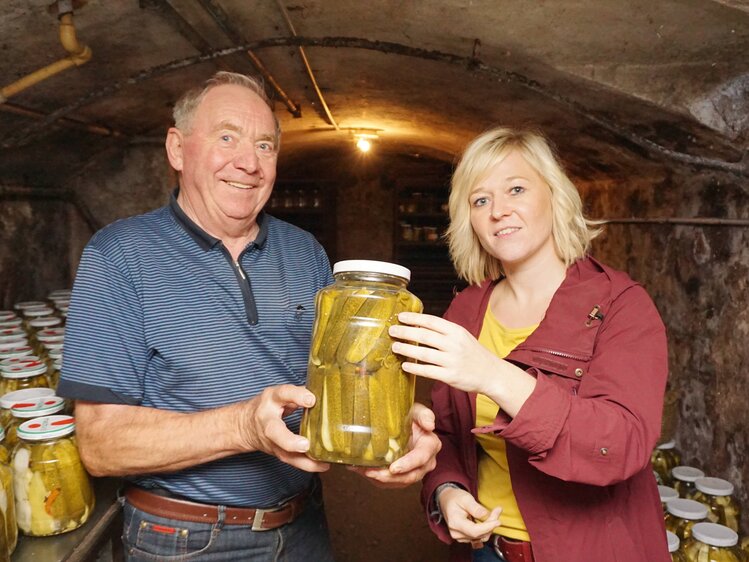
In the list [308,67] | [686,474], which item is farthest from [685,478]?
[308,67]

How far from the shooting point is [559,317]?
1.39m

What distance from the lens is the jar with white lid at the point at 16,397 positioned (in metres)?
1.70

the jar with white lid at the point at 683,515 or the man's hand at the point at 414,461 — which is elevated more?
the man's hand at the point at 414,461

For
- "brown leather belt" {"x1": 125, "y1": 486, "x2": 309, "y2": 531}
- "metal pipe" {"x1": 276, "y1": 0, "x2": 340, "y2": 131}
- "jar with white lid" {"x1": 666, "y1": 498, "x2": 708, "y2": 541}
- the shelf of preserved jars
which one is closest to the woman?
"brown leather belt" {"x1": 125, "y1": 486, "x2": 309, "y2": 531}

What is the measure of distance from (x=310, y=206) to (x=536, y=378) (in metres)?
8.00

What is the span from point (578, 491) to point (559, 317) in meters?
0.43

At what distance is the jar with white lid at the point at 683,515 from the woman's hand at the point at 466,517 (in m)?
1.16

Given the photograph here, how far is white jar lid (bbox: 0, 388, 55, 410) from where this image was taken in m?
1.69

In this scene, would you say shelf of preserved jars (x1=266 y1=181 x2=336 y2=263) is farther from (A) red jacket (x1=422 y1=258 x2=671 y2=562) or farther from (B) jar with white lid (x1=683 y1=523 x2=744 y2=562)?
(A) red jacket (x1=422 y1=258 x2=671 y2=562)

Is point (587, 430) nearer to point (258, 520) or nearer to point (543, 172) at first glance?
point (543, 172)

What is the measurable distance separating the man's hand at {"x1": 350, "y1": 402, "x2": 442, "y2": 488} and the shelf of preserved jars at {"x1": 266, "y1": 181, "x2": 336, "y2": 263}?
25.3 ft

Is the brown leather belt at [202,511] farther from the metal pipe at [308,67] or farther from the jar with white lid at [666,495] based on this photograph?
the metal pipe at [308,67]

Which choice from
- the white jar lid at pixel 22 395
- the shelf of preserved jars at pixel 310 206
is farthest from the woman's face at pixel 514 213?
the shelf of preserved jars at pixel 310 206

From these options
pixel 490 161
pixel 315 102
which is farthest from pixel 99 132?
pixel 490 161
